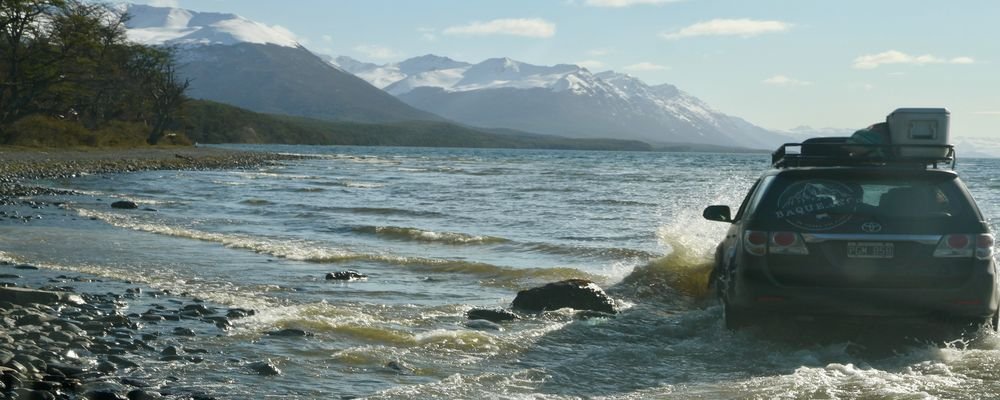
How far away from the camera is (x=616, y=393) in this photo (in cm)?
721

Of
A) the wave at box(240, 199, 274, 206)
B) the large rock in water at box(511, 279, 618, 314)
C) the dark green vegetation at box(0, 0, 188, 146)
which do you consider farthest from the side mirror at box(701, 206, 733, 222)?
the dark green vegetation at box(0, 0, 188, 146)

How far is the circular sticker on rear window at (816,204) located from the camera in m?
8.06

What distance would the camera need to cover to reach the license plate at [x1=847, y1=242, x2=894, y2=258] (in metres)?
7.91

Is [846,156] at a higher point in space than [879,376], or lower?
higher

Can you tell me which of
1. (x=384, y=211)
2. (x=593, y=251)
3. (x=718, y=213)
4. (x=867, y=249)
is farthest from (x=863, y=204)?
(x=384, y=211)

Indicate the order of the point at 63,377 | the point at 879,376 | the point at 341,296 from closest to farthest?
the point at 63,377, the point at 879,376, the point at 341,296

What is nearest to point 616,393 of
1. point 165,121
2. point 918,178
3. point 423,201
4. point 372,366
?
point 372,366

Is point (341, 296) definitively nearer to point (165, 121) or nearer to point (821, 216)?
point (821, 216)

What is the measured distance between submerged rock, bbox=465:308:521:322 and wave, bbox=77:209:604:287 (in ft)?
10.6

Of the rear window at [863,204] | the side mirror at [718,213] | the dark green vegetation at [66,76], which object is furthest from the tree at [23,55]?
the rear window at [863,204]

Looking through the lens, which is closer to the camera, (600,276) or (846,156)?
(846,156)

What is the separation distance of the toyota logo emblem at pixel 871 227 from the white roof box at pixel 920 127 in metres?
1.31

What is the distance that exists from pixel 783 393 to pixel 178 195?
2753 centimetres

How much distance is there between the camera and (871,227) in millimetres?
7953
